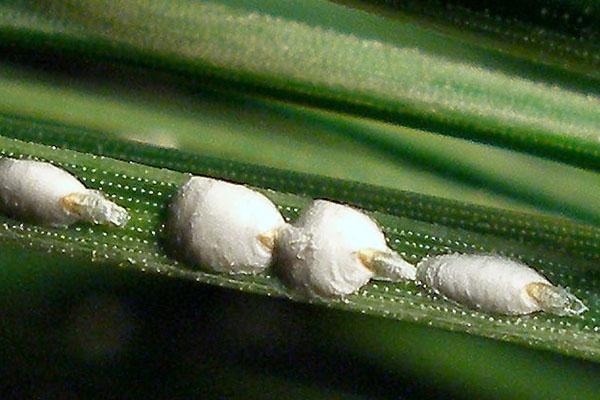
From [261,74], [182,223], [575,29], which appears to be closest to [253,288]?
[182,223]

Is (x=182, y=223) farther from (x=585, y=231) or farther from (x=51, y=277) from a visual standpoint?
(x=51, y=277)

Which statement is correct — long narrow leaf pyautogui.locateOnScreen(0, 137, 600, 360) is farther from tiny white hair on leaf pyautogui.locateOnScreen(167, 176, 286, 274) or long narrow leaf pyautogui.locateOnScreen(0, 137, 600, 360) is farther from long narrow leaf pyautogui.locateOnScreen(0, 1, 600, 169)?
long narrow leaf pyautogui.locateOnScreen(0, 1, 600, 169)

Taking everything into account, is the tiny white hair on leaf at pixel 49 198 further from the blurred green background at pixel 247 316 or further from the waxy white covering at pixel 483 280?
the blurred green background at pixel 247 316

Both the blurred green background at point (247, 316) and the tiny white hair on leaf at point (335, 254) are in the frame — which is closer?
the tiny white hair on leaf at point (335, 254)

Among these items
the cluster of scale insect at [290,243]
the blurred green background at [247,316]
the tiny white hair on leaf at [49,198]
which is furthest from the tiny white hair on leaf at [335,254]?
the blurred green background at [247,316]

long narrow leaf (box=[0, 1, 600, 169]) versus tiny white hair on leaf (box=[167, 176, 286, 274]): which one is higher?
long narrow leaf (box=[0, 1, 600, 169])

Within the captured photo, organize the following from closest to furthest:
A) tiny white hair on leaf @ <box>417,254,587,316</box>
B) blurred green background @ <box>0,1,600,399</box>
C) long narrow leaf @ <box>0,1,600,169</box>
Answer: tiny white hair on leaf @ <box>417,254,587,316</box>
long narrow leaf @ <box>0,1,600,169</box>
blurred green background @ <box>0,1,600,399</box>

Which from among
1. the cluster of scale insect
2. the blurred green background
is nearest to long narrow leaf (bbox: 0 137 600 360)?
the cluster of scale insect

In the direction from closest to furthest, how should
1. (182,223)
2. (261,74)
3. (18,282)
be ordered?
(182,223)
(261,74)
(18,282)
